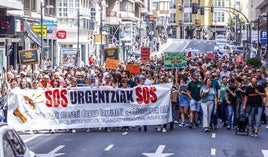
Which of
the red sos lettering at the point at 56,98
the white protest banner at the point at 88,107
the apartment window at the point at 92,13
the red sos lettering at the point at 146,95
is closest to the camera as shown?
the white protest banner at the point at 88,107

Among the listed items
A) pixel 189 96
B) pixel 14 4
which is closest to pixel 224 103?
pixel 189 96

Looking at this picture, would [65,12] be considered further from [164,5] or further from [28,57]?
[164,5]

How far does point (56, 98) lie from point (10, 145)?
14.5 meters

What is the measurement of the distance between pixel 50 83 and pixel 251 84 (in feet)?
21.5

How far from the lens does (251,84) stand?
23.6m

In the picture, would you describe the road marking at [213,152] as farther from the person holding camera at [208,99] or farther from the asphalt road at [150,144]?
the person holding camera at [208,99]

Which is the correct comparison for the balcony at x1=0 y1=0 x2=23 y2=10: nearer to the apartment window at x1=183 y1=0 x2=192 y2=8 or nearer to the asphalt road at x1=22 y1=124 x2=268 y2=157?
the asphalt road at x1=22 y1=124 x2=268 y2=157

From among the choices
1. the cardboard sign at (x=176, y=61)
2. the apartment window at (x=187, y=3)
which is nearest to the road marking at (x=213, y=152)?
the cardboard sign at (x=176, y=61)

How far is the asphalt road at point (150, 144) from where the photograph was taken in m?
19.9

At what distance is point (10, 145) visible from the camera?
34.1 feet

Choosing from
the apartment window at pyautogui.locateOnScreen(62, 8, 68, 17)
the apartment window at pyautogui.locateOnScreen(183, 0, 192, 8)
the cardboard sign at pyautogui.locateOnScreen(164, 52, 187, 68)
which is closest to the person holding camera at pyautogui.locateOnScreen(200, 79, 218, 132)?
the cardboard sign at pyautogui.locateOnScreen(164, 52, 187, 68)

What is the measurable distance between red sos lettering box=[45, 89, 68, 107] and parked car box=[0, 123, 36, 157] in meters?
13.5

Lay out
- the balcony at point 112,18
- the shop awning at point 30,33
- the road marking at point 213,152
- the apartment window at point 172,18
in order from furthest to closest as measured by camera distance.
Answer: the apartment window at point 172,18, the balcony at point 112,18, the shop awning at point 30,33, the road marking at point 213,152

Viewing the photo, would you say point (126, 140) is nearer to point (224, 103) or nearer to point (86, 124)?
point (86, 124)
